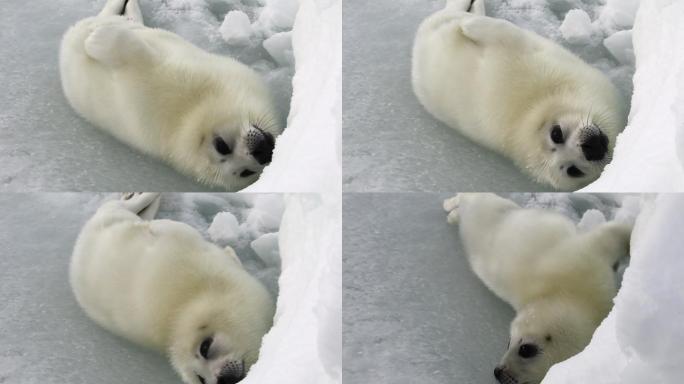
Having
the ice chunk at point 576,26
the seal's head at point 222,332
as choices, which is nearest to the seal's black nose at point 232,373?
the seal's head at point 222,332

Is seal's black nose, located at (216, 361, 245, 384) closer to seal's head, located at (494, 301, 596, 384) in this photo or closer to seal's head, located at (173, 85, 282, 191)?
seal's head, located at (173, 85, 282, 191)

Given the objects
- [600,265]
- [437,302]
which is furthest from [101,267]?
[600,265]

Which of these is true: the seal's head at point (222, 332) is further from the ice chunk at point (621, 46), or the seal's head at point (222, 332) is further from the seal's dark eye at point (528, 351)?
the ice chunk at point (621, 46)

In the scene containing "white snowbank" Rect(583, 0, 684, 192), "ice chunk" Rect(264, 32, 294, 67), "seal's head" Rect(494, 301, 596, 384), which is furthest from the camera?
"ice chunk" Rect(264, 32, 294, 67)

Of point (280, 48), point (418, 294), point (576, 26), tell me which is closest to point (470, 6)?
point (576, 26)

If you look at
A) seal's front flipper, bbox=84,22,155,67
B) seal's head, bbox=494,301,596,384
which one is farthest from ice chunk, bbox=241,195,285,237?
seal's head, bbox=494,301,596,384

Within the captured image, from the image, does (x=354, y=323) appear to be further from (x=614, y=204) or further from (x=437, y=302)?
(x=614, y=204)
